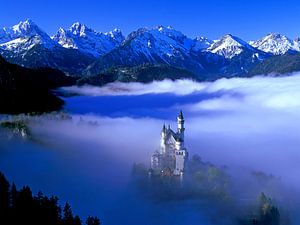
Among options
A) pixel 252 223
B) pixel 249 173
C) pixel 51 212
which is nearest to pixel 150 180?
pixel 252 223

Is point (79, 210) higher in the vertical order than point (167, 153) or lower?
lower

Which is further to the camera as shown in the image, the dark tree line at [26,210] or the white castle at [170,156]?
the white castle at [170,156]

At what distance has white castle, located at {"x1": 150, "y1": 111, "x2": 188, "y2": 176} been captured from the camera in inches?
6078

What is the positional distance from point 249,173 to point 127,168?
4491 centimetres

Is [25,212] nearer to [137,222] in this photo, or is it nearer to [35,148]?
[137,222]

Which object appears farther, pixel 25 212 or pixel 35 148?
pixel 35 148

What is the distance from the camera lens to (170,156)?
157375 mm

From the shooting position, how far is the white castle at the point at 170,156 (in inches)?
6078

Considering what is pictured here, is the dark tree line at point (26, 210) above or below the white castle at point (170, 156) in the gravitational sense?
below

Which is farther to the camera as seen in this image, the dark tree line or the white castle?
the white castle

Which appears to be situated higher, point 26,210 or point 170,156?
point 170,156

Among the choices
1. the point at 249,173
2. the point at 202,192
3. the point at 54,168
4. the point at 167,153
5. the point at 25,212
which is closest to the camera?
the point at 25,212

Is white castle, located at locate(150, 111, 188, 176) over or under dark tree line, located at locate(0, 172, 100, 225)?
over

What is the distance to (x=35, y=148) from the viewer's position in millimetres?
197500
